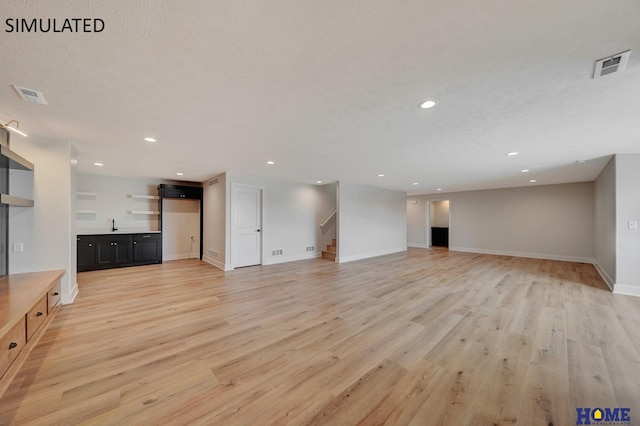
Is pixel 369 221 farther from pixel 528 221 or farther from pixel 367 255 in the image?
pixel 528 221

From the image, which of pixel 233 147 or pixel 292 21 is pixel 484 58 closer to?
pixel 292 21

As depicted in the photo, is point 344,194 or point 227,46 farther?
point 344,194

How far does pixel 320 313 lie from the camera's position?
3.20m

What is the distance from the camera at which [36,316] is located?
2443 mm

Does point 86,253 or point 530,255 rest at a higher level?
point 86,253

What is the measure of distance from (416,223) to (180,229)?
9.14 metres

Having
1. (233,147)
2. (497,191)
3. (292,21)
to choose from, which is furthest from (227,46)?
(497,191)

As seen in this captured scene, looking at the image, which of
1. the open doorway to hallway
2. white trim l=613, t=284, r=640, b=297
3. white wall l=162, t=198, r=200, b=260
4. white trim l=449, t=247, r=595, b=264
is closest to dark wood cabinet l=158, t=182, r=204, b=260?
white wall l=162, t=198, r=200, b=260

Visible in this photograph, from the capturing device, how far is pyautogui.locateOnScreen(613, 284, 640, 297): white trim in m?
3.99

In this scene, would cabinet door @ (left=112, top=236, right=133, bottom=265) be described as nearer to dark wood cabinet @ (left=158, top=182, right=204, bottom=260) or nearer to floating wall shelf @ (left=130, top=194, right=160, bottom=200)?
dark wood cabinet @ (left=158, top=182, right=204, bottom=260)

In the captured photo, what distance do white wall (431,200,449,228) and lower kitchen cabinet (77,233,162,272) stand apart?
437 inches

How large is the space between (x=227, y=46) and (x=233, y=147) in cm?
230

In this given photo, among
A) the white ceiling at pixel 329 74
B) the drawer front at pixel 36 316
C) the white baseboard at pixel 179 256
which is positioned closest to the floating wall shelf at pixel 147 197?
the white baseboard at pixel 179 256

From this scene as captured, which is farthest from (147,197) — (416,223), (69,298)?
(416,223)
